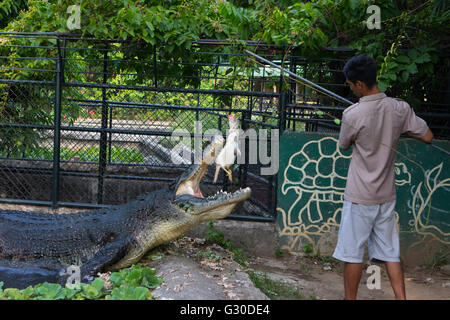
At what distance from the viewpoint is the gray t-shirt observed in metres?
3.54

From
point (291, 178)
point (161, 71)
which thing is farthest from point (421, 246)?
point (161, 71)

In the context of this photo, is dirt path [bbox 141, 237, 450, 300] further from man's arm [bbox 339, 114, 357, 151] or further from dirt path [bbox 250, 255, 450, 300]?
man's arm [bbox 339, 114, 357, 151]

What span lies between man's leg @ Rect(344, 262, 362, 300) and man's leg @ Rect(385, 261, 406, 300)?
23 cm

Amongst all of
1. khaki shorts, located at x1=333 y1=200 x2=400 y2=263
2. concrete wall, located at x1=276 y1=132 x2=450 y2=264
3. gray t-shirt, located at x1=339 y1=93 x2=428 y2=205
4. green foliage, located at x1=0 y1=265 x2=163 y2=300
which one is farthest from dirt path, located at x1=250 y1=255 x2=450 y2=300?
green foliage, located at x1=0 y1=265 x2=163 y2=300

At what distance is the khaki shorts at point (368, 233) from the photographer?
3.57 m

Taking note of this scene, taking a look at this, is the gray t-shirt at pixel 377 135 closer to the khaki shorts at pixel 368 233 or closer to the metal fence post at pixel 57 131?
the khaki shorts at pixel 368 233

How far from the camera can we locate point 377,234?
3639 mm

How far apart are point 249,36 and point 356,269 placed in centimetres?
381

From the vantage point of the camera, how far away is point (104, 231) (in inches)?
197

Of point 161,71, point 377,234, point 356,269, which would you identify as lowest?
point 356,269

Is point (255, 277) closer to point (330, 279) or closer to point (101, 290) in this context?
point (330, 279)

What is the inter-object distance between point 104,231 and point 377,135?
2974 mm

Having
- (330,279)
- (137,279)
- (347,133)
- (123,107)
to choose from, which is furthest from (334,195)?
(123,107)
